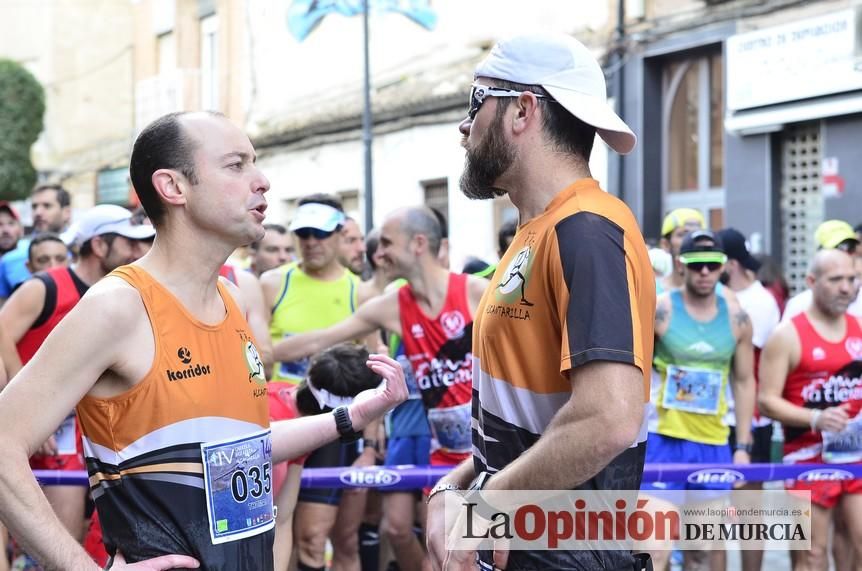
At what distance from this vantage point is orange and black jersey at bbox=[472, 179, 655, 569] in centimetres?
254

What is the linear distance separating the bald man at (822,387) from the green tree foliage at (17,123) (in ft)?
95.4

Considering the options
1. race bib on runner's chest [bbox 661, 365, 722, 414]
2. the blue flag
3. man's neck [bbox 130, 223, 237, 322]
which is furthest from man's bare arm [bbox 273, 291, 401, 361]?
the blue flag

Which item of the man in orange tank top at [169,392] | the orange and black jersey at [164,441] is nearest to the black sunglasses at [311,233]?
the man in orange tank top at [169,392]

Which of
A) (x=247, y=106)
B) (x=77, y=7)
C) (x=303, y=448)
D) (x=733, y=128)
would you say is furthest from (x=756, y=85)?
(x=77, y=7)

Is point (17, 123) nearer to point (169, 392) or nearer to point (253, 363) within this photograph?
point (253, 363)

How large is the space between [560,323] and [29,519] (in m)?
1.25

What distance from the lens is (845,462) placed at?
665cm

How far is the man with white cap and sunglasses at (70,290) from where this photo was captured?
624 cm

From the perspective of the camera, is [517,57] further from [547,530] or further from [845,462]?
[845,462]

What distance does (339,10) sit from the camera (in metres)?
20.9

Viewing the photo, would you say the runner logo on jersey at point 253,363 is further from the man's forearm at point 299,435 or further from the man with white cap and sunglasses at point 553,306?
the man with white cap and sunglasses at point 553,306

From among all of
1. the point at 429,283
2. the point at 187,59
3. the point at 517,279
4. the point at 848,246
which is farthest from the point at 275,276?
the point at 187,59

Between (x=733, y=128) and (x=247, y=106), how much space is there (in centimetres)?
1421

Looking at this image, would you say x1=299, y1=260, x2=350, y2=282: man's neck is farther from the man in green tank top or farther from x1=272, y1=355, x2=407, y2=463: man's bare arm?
x1=272, y1=355, x2=407, y2=463: man's bare arm
